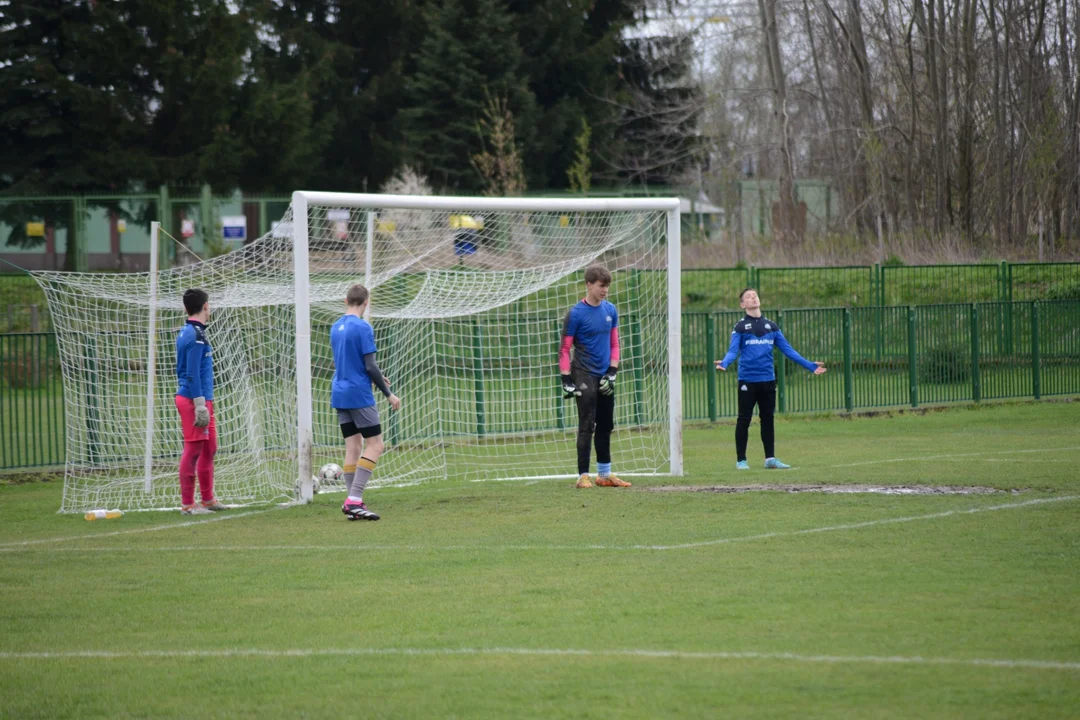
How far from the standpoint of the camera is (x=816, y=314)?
2148 centimetres

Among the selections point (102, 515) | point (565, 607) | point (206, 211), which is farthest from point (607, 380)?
point (206, 211)

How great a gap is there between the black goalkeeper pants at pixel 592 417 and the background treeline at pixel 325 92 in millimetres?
28085

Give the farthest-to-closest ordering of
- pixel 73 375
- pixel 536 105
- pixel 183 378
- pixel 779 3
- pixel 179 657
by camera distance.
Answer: pixel 536 105
pixel 779 3
pixel 73 375
pixel 183 378
pixel 179 657

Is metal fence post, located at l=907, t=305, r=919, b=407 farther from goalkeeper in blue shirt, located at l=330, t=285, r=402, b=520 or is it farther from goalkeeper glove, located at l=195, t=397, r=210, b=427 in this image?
goalkeeper glove, located at l=195, t=397, r=210, b=427

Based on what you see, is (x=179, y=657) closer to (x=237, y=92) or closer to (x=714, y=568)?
(x=714, y=568)

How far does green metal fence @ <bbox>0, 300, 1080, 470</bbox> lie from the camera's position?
19422 mm

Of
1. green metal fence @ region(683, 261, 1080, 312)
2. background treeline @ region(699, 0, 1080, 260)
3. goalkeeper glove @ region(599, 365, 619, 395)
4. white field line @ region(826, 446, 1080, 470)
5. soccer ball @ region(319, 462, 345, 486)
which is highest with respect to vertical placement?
background treeline @ region(699, 0, 1080, 260)

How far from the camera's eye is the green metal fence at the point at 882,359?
63.7 ft

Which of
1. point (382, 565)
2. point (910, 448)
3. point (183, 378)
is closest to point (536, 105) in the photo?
point (910, 448)

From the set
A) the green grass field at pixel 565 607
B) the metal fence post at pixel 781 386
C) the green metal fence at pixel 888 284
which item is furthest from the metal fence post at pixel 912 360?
the green grass field at pixel 565 607

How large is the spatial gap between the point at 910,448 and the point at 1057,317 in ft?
28.5

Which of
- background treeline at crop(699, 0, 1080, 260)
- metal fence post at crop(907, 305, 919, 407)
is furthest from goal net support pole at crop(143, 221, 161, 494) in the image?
background treeline at crop(699, 0, 1080, 260)

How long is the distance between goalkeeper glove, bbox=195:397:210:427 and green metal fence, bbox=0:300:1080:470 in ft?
21.4

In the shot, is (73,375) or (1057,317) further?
(1057,317)
